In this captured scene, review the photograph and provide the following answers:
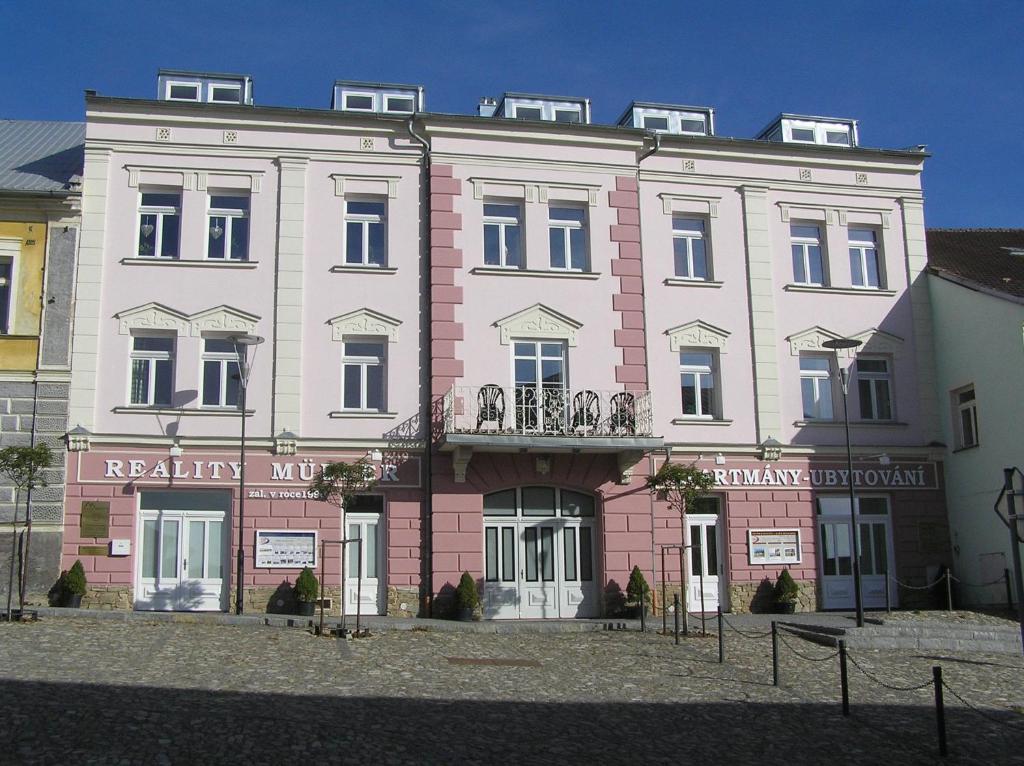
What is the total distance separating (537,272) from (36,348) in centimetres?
1032

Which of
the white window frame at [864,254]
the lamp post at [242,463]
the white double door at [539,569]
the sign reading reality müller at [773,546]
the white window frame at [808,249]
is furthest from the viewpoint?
the white window frame at [864,254]

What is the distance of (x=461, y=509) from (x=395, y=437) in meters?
2.00

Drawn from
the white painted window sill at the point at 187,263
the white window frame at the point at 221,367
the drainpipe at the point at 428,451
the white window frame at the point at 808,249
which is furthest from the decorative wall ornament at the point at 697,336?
the white window frame at the point at 221,367

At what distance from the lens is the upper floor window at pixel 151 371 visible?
23.1 meters

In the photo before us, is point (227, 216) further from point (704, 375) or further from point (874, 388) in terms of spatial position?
point (874, 388)

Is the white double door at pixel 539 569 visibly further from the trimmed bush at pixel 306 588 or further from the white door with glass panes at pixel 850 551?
the white door with glass panes at pixel 850 551

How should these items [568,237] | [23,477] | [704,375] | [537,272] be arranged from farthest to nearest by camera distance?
[704,375] < [568,237] < [537,272] < [23,477]

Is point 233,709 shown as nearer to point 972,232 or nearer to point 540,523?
point 540,523

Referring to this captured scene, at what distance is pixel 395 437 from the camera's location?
23.5 metres

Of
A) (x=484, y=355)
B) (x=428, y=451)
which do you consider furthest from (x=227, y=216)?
(x=428, y=451)

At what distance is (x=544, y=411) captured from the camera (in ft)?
76.3

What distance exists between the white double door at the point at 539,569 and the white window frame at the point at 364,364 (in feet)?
11.5

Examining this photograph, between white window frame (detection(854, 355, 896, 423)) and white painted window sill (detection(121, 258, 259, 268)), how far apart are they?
44.9 ft

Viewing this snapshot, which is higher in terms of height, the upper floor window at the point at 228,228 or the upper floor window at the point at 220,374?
the upper floor window at the point at 228,228
